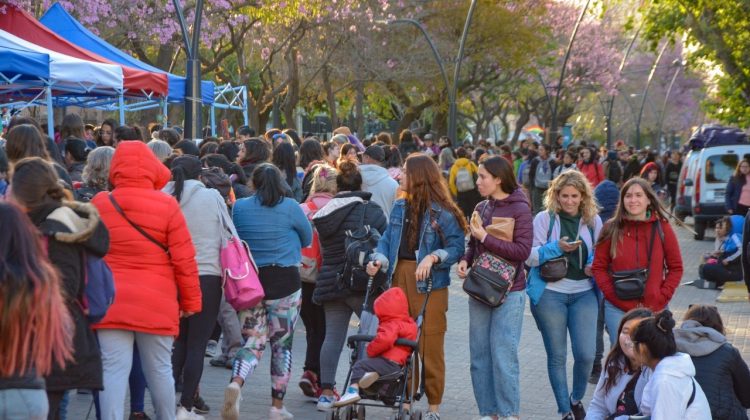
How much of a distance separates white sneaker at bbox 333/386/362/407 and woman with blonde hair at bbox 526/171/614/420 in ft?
5.20

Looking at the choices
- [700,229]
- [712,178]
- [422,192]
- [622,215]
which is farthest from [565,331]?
[700,229]

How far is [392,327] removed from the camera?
23.3ft

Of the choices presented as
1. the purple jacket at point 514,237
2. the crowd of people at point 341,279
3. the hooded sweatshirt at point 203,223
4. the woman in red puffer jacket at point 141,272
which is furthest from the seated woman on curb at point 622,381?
the hooded sweatshirt at point 203,223

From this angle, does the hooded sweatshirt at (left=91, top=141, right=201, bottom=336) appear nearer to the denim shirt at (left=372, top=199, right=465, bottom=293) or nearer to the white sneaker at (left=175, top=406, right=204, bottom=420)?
the white sneaker at (left=175, top=406, right=204, bottom=420)

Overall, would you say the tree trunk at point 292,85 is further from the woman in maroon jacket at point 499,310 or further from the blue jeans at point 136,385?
the blue jeans at point 136,385

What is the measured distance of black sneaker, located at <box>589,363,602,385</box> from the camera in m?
9.59

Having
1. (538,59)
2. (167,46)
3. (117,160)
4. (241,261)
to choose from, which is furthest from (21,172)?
(538,59)

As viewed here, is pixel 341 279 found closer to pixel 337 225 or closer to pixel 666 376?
pixel 337 225

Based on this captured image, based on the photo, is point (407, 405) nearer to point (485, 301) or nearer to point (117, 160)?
point (485, 301)

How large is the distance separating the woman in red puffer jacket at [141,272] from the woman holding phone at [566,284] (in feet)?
8.05

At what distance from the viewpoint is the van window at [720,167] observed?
2358cm

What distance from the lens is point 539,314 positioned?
26.3 ft

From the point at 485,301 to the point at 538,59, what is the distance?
4142 cm

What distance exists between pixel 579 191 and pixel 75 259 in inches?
149
